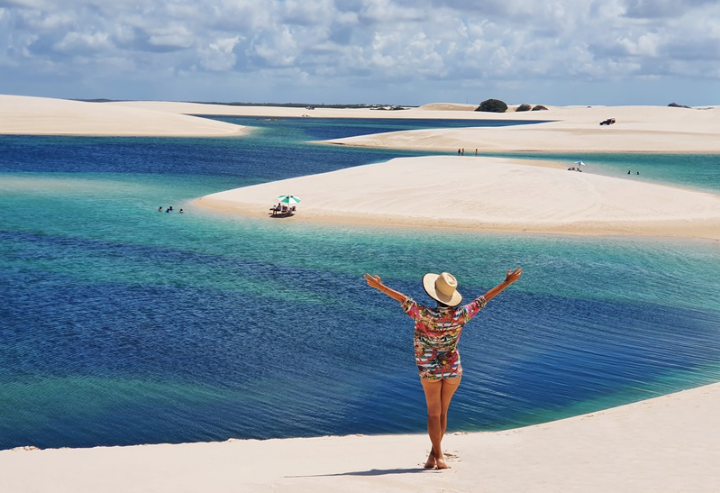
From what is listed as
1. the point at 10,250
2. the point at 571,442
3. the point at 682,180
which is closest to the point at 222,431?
the point at 571,442

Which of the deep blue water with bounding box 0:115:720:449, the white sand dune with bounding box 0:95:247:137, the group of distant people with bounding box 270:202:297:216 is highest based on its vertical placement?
the white sand dune with bounding box 0:95:247:137

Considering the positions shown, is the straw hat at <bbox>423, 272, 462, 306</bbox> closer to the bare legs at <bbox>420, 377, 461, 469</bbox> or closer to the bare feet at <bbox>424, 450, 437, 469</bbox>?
the bare legs at <bbox>420, 377, 461, 469</bbox>

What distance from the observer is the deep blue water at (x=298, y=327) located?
13.8 metres

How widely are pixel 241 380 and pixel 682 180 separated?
45.7 meters

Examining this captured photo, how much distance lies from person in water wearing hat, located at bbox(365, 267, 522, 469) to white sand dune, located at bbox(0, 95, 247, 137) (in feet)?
333

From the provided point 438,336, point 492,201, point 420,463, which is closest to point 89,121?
point 492,201

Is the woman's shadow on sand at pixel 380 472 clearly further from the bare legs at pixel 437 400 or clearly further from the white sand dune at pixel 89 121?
the white sand dune at pixel 89 121

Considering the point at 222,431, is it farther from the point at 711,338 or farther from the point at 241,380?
the point at 711,338

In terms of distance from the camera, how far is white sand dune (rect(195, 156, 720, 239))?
35.6 meters

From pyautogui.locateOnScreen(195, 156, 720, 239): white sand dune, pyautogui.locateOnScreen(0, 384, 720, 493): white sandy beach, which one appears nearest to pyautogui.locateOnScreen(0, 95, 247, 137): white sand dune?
pyautogui.locateOnScreen(195, 156, 720, 239): white sand dune

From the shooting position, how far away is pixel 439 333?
9.04 meters

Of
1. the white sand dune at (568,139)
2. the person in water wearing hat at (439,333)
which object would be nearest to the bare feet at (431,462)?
the person in water wearing hat at (439,333)

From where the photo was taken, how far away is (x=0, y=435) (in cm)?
1259

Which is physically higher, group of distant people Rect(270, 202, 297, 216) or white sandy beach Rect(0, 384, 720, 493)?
group of distant people Rect(270, 202, 297, 216)
